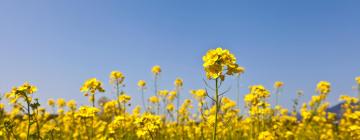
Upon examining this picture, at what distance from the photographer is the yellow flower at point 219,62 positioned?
313 centimetres

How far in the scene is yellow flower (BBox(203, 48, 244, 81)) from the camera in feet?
10.3

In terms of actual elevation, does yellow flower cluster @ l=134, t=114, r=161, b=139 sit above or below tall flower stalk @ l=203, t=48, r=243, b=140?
below

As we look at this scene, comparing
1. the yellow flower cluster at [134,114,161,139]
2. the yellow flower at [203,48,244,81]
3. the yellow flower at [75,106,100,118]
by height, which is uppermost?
Result: the yellow flower at [203,48,244,81]

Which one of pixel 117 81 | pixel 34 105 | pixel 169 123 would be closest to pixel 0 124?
pixel 34 105

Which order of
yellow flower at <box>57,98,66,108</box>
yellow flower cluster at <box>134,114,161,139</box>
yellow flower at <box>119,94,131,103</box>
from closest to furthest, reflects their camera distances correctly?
yellow flower cluster at <box>134,114,161,139</box> → yellow flower at <box>119,94,131,103</box> → yellow flower at <box>57,98,66,108</box>

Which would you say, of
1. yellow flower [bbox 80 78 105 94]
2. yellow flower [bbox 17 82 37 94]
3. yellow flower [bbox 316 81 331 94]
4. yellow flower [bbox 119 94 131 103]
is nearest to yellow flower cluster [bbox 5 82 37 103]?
yellow flower [bbox 17 82 37 94]

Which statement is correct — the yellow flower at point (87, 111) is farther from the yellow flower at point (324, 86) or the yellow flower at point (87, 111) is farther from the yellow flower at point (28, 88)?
the yellow flower at point (324, 86)

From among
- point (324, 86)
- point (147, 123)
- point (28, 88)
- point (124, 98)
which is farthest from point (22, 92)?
point (324, 86)

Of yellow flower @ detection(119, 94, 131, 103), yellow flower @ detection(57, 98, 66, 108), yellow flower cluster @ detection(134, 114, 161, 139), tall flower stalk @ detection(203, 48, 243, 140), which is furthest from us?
yellow flower @ detection(57, 98, 66, 108)

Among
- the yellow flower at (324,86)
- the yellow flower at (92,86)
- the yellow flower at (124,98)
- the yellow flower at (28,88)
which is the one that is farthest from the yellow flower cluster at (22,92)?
the yellow flower at (324,86)

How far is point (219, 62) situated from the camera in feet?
10.4

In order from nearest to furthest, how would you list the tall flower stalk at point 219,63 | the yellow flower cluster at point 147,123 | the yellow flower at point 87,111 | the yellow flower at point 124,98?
1. the tall flower stalk at point 219,63
2. the yellow flower cluster at point 147,123
3. the yellow flower at point 87,111
4. the yellow flower at point 124,98

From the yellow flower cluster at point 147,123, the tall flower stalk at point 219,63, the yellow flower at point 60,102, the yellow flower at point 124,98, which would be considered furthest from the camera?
the yellow flower at point 60,102

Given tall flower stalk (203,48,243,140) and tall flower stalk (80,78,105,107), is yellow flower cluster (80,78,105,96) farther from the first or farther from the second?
tall flower stalk (203,48,243,140)
